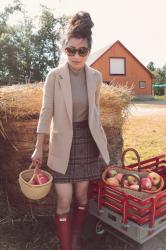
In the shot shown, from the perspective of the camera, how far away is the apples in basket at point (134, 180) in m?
3.32

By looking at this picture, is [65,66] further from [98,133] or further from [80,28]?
[98,133]

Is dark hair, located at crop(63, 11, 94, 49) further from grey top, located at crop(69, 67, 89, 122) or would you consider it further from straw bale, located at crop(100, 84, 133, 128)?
straw bale, located at crop(100, 84, 133, 128)

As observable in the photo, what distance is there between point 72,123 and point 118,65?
34848mm

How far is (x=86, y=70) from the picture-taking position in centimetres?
324

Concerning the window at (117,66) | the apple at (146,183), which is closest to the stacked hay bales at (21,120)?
the apple at (146,183)

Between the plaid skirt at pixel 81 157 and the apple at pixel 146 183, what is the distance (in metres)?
0.45

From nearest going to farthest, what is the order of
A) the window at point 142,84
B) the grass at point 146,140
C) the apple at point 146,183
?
the apple at point 146,183, the grass at point 146,140, the window at point 142,84

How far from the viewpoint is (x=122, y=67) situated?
123ft

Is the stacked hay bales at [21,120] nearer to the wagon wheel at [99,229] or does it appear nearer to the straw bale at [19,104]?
the straw bale at [19,104]

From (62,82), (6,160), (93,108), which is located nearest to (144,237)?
(93,108)

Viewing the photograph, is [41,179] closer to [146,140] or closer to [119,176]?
[119,176]

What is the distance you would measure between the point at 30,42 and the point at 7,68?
25.2 feet

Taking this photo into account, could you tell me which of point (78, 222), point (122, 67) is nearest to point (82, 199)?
point (78, 222)

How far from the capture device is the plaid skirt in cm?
322
